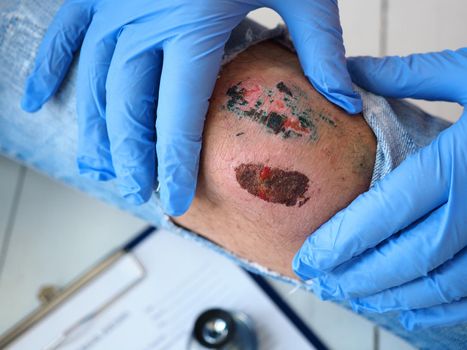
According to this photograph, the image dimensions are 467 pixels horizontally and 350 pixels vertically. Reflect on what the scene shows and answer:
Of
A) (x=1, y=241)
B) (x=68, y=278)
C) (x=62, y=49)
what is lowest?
(x=68, y=278)

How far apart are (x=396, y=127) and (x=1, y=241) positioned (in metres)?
1.09

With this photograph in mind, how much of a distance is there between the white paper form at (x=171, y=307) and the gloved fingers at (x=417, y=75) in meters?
0.61

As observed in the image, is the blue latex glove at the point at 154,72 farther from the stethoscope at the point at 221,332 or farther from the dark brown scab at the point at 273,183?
the stethoscope at the point at 221,332

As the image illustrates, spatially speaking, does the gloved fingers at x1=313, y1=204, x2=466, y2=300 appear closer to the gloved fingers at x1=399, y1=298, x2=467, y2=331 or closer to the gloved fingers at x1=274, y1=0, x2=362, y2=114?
the gloved fingers at x1=399, y1=298, x2=467, y2=331

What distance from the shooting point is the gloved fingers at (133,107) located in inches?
31.5

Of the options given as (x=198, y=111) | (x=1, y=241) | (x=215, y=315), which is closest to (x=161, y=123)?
(x=198, y=111)

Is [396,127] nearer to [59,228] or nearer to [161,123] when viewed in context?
[161,123]

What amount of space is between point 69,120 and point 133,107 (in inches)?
8.5

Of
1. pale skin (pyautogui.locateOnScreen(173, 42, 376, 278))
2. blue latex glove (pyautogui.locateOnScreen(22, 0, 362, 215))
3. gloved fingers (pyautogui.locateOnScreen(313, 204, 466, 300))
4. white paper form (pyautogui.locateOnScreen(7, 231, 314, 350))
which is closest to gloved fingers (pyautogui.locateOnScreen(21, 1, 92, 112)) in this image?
blue latex glove (pyautogui.locateOnScreen(22, 0, 362, 215))

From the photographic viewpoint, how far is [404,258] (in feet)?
2.48

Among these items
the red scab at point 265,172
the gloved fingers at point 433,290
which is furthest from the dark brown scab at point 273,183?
the gloved fingers at point 433,290

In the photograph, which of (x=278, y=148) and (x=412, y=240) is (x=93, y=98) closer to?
(x=278, y=148)

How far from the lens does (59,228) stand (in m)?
1.30

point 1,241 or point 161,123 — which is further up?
point 161,123
